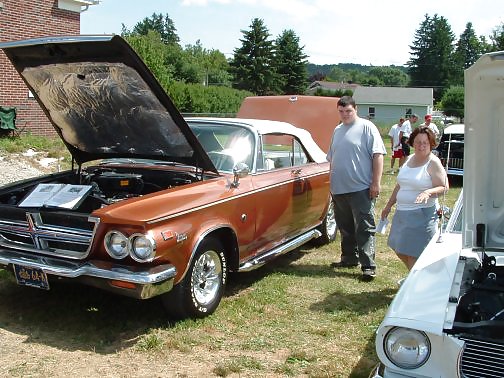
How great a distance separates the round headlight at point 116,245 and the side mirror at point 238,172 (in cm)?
131

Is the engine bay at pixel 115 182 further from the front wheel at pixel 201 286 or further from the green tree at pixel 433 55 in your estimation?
the green tree at pixel 433 55

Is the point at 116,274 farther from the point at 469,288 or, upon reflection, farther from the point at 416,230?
the point at 416,230

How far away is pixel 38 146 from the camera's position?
43.9ft

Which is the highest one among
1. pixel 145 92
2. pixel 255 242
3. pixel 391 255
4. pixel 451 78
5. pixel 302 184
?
pixel 451 78

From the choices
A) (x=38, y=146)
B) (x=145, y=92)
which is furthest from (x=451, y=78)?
(x=145, y=92)

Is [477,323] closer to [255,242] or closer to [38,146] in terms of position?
[255,242]

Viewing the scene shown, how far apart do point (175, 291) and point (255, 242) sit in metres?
1.23

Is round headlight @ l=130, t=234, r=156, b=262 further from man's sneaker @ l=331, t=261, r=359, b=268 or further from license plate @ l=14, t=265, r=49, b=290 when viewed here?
man's sneaker @ l=331, t=261, r=359, b=268

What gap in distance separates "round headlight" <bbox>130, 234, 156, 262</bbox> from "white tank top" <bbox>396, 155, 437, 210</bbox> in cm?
236

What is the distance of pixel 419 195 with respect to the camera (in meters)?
4.89

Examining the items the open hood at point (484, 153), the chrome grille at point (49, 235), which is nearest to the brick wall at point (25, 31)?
the chrome grille at point (49, 235)

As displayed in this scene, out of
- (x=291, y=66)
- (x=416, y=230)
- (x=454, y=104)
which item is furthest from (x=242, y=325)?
(x=291, y=66)

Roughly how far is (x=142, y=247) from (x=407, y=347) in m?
2.04

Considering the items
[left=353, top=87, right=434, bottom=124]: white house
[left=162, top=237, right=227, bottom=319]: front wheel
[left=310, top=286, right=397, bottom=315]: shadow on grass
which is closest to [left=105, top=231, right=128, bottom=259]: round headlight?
[left=162, top=237, right=227, bottom=319]: front wheel
